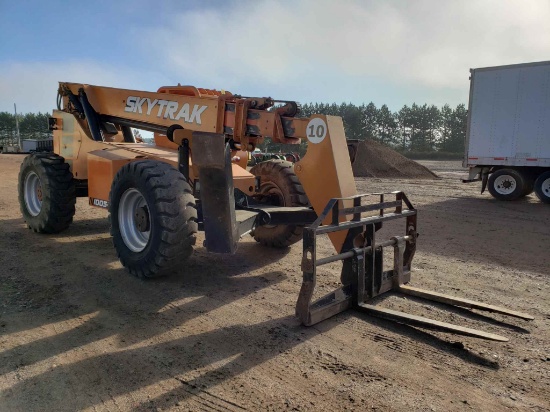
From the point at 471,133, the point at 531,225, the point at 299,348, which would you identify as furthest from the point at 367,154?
the point at 299,348

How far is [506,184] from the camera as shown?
47.0 ft

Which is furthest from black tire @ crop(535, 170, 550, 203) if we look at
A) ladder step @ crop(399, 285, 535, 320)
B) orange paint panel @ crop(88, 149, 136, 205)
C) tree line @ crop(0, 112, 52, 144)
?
tree line @ crop(0, 112, 52, 144)

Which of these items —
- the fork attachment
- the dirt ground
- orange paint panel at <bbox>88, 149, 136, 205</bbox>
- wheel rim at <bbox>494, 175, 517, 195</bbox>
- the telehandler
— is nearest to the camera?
the dirt ground

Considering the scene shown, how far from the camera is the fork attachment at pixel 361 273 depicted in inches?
150

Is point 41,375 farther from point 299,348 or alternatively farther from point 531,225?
point 531,225

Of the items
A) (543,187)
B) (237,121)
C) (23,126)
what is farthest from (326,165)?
(23,126)

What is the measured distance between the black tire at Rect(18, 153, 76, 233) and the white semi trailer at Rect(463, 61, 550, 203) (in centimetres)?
1233

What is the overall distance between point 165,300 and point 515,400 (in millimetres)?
3220

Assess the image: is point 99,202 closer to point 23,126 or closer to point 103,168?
point 103,168

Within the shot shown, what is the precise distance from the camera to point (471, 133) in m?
14.6

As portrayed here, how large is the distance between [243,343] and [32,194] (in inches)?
239

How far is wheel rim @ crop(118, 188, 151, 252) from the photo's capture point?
17.6ft

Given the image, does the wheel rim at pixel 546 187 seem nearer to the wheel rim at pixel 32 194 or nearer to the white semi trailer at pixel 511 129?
the white semi trailer at pixel 511 129

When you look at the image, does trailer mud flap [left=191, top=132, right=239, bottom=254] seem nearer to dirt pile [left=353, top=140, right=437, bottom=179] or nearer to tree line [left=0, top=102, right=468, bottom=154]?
dirt pile [left=353, top=140, right=437, bottom=179]
